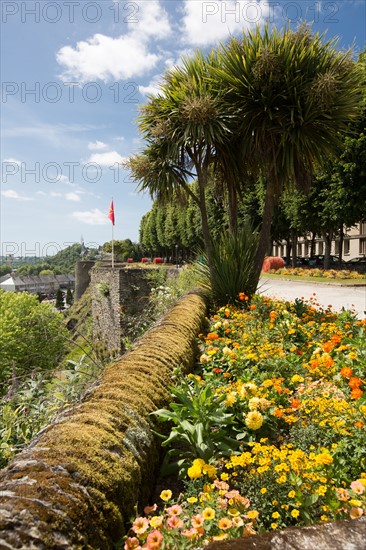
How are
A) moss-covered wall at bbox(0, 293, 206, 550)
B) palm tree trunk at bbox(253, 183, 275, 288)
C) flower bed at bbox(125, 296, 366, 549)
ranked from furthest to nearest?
palm tree trunk at bbox(253, 183, 275, 288)
flower bed at bbox(125, 296, 366, 549)
moss-covered wall at bbox(0, 293, 206, 550)

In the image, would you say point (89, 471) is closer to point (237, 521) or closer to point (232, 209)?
point (237, 521)

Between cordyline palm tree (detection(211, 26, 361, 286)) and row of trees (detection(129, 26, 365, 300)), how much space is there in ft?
0.05

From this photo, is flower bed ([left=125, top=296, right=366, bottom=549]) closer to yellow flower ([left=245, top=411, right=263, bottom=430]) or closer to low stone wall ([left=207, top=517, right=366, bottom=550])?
yellow flower ([left=245, top=411, right=263, bottom=430])

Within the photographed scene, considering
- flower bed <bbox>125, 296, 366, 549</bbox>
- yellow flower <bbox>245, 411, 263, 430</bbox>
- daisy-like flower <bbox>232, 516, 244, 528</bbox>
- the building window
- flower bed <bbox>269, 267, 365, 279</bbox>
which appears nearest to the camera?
daisy-like flower <bbox>232, 516, 244, 528</bbox>

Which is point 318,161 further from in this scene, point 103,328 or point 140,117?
point 103,328

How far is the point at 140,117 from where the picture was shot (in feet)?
26.3

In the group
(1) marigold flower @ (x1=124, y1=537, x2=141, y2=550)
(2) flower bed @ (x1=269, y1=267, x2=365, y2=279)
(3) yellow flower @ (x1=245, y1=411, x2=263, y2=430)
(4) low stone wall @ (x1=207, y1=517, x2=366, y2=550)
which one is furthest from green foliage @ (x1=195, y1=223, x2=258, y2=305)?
(2) flower bed @ (x1=269, y1=267, x2=365, y2=279)

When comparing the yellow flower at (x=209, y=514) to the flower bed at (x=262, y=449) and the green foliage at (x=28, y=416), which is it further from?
the green foliage at (x=28, y=416)

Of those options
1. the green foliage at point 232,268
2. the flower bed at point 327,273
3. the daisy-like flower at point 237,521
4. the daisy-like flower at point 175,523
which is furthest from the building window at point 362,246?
the daisy-like flower at point 175,523

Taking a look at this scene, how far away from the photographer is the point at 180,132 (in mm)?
7398

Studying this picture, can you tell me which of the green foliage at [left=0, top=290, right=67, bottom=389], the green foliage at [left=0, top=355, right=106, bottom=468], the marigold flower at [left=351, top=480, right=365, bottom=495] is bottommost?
the green foliage at [left=0, top=290, right=67, bottom=389]

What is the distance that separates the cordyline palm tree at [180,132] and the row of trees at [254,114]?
2 cm

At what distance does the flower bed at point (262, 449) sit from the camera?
1576 mm

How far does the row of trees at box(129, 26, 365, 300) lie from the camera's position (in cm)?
692
